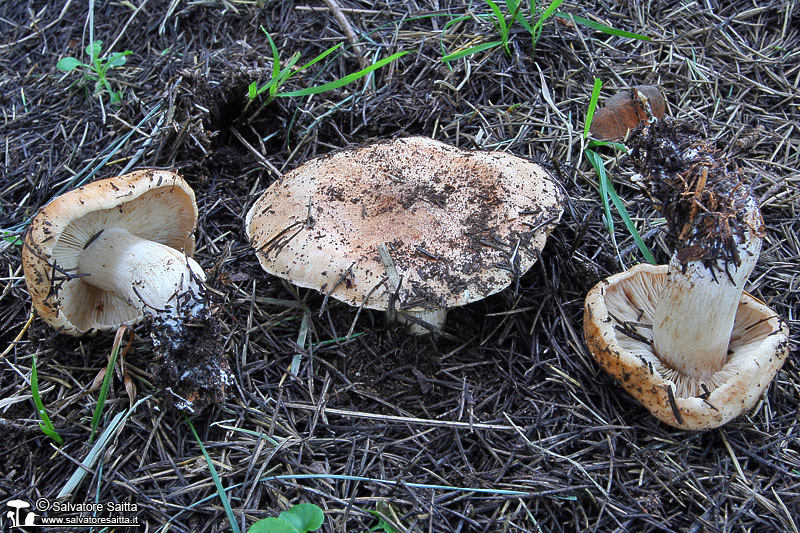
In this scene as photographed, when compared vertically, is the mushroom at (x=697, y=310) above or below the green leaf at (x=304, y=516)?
above

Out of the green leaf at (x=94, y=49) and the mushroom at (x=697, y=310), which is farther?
the green leaf at (x=94, y=49)

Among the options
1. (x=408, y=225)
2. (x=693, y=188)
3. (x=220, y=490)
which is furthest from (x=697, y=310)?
(x=220, y=490)

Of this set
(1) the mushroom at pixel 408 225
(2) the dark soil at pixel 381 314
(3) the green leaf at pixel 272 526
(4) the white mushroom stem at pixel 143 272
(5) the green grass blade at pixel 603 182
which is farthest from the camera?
(5) the green grass blade at pixel 603 182

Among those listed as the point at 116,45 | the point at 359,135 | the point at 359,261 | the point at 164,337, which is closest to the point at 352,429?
the point at 359,261

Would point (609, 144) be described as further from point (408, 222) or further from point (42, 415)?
point (42, 415)

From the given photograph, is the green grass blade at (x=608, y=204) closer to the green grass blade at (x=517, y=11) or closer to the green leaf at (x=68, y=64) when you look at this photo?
the green grass blade at (x=517, y=11)

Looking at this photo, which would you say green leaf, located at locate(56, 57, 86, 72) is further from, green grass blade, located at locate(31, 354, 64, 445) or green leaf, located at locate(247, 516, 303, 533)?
green leaf, located at locate(247, 516, 303, 533)

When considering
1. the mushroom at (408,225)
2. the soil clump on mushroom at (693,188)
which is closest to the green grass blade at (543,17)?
the mushroom at (408,225)
